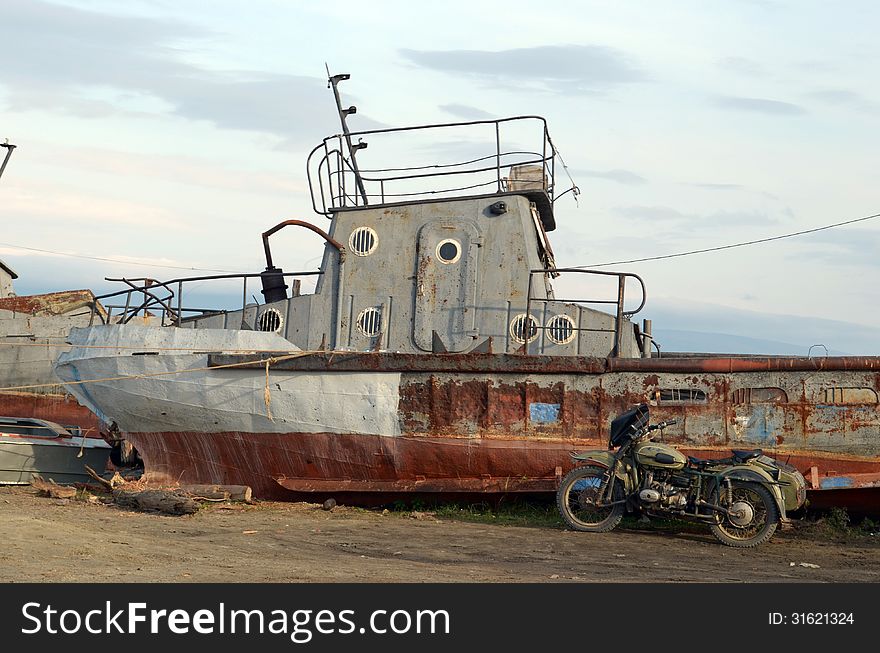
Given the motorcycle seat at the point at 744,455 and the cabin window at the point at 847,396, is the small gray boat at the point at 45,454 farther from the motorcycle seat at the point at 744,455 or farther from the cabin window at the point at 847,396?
the cabin window at the point at 847,396

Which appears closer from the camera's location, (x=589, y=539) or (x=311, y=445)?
(x=589, y=539)

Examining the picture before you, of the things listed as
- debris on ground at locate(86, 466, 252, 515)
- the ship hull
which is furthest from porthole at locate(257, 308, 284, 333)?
debris on ground at locate(86, 466, 252, 515)

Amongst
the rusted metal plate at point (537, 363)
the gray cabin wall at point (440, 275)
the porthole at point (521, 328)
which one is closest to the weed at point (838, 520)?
the rusted metal plate at point (537, 363)

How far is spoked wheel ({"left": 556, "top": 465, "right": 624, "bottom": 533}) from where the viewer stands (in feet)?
38.5

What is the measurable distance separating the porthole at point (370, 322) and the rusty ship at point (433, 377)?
23 millimetres

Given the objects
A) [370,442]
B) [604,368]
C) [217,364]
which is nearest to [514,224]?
[604,368]

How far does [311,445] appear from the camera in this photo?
549 inches

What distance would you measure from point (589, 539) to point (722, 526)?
1.50m

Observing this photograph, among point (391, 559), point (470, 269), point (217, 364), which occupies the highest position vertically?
point (470, 269)

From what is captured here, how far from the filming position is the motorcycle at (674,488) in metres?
11.1

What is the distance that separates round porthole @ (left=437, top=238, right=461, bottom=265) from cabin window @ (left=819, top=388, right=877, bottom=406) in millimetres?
5381

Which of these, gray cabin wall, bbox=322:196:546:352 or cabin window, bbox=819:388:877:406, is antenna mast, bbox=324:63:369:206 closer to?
gray cabin wall, bbox=322:196:546:352
